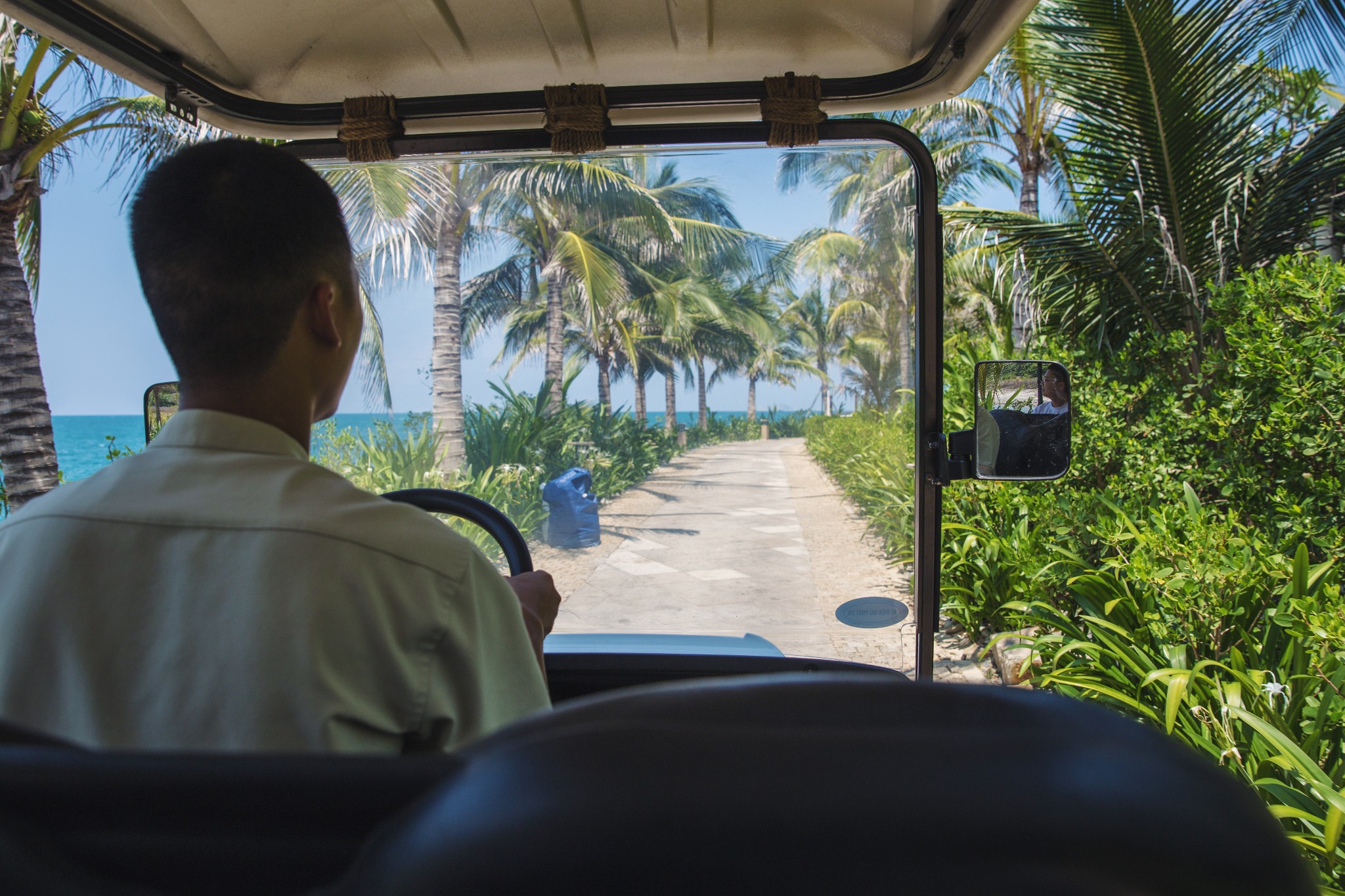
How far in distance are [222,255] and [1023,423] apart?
57.2 inches

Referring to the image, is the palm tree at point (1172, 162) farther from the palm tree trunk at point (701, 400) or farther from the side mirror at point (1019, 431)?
the palm tree trunk at point (701, 400)

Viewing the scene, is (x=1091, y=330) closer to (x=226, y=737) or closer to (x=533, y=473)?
(x=533, y=473)

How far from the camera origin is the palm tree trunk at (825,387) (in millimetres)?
1786

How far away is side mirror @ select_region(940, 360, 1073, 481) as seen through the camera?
165 cm

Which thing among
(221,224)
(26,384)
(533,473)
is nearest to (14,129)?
(26,384)

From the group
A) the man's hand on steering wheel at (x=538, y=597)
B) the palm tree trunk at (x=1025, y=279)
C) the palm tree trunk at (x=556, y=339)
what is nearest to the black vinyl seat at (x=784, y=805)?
the man's hand on steering wheel at (x=538, y=597)

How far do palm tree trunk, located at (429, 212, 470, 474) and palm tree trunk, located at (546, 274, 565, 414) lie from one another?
0.19 m

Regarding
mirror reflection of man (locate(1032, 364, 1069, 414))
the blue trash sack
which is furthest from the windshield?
mirror reflection of man (locate(1032, 364, 1069, 414))

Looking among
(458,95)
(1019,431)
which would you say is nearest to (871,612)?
(1019,431)

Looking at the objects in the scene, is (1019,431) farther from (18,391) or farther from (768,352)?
(18,391)

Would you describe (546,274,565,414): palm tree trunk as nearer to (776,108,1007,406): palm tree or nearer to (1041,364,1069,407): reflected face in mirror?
(776,108,1007,406): palm tree

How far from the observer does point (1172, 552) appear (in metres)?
3.29

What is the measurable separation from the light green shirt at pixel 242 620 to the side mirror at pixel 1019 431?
3.98ft

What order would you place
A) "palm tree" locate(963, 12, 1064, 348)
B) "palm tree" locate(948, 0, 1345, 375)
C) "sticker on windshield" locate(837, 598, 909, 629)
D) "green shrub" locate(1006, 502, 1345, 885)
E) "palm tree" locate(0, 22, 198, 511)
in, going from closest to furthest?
"sticker on windshield" locate(837, 598, 909, 629)
"green shrub" locate(1006, 502, 1345, 885)
"palm tree" locate(948, 0, 1345, 375)
"palm tree" locate(0, 22, 198, 511)
"palm tree" locate(963, 12, 1064, 348)
